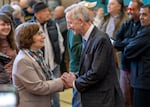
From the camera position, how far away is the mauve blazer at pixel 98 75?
81.4 inches

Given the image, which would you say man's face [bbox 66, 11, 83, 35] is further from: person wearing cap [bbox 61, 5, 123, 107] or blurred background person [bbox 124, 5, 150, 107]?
blurred background person [bbox 124, 5, 150, 107]

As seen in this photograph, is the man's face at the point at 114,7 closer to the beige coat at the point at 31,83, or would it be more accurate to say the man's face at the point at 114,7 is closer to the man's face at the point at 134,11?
the man's face at the point at 134,11

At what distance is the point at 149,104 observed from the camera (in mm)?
3225

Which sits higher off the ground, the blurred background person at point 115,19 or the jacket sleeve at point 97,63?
the blurred background person at point 115,19

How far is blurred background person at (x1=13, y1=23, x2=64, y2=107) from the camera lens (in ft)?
6.88

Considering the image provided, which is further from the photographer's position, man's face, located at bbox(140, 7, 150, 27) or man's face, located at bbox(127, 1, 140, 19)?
man's face, located at bbox(127, 1, 140, 19)

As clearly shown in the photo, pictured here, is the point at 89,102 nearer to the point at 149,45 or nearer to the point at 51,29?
the point at 149,45

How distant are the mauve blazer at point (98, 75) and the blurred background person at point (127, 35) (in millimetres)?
1271

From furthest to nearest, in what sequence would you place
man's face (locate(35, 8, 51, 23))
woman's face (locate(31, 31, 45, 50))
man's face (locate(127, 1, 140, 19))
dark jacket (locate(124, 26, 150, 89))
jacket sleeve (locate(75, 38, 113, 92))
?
man's face (locate(35, 8, 51, 23)) → man's face (locate(127, 1, 140, 19)) → dark jacket (locate(124, 26, 150, 89)) → woman's face (locate(31, 31, 45, 50)) → jacket sleeve (locate(75, 38, 113, 92))

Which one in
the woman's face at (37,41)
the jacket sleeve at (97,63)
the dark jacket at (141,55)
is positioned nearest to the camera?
the jacket sleeve at (97,63)

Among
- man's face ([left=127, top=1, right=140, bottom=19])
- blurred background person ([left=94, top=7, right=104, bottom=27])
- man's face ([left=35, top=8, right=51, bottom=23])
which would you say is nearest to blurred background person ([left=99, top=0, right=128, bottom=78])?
blurred background person ([left=94, top=7, right=104, bottom=27])

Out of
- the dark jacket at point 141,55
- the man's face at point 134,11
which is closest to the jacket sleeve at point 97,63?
the dark jacket at point 141,55

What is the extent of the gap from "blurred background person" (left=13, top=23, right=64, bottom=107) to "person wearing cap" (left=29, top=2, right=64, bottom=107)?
1371mm

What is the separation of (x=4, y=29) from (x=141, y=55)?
1.47 metres
